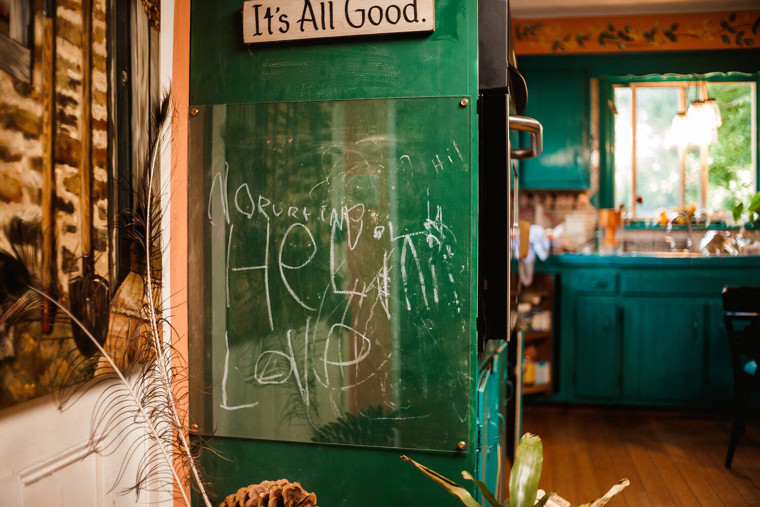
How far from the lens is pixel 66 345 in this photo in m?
1.01

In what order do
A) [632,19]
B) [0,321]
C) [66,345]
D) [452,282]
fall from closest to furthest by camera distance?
[0,321], [66,345], [452,282], [632,19]

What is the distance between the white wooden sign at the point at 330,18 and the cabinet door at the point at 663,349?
293cm

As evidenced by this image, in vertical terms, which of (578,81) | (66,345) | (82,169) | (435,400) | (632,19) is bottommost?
(435,400)

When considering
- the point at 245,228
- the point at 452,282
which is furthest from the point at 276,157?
the point at 452,282

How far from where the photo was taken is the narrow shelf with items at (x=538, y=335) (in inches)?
143

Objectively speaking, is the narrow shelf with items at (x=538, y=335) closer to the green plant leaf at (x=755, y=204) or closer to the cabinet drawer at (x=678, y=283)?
the cabinet drawer at (x=678, y=283)

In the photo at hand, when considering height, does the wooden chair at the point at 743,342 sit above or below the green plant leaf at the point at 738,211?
below

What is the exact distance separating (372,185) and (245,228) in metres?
0.34

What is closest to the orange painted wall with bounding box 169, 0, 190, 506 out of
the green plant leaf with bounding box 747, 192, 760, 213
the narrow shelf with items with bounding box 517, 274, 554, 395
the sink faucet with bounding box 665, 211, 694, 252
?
the narrow shelf with items with bounding box 517, 274, 554, 395

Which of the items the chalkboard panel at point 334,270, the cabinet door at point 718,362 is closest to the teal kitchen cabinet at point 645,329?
the cabinet door at point 718,362

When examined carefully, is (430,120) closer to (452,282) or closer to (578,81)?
(452,282)

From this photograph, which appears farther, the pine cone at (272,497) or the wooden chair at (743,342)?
the wooden chair at (743,342)

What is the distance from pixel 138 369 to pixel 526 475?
2.91 ft

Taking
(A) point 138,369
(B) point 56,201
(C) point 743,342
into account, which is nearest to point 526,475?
(A) point 138,369
